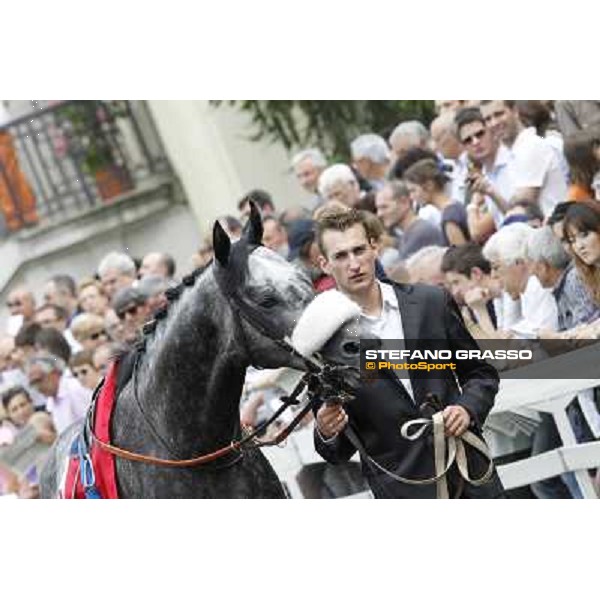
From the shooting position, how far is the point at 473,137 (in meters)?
5.35

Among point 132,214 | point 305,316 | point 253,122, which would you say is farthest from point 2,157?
point 305,316

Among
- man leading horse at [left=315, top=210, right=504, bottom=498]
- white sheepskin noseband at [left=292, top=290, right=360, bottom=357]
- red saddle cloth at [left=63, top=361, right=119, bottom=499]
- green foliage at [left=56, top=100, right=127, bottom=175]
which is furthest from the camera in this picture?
green foliage at [left=56, top=100, right=127, bottom=175]

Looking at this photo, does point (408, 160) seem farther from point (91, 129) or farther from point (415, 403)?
point (91, 129)

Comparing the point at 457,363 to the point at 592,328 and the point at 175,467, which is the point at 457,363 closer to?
the point at 592,328

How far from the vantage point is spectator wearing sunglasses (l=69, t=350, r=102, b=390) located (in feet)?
18.4

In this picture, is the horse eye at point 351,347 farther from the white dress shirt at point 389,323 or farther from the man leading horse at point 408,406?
the white dress shirt at point 389,323

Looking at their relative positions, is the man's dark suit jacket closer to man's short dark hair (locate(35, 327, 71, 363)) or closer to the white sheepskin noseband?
the white sheepskin noseband

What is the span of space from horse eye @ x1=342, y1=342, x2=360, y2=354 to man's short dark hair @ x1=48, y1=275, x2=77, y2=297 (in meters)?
1.69

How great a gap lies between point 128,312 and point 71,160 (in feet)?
2.19

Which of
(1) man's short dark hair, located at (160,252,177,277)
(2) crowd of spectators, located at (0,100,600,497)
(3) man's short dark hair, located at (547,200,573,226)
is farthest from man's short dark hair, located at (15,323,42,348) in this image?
(3) man's short dark hair, located at (547,200,573,226)

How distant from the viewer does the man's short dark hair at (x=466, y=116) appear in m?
5.38

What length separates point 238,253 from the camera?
174 inches

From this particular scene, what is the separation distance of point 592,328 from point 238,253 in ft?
4.83

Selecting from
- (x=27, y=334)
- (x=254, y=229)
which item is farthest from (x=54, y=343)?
(x=254, y=229)
